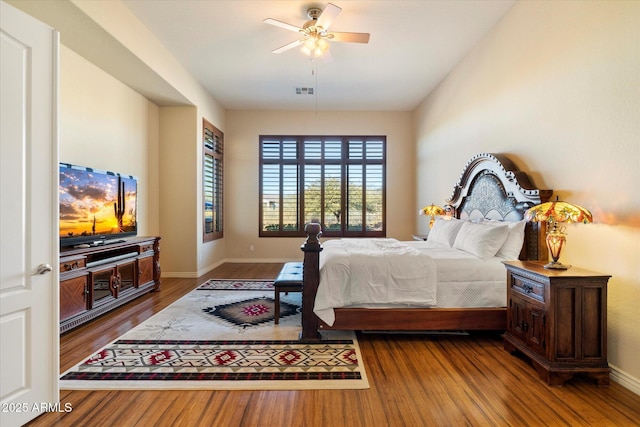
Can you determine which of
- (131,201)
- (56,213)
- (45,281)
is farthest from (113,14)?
(45,281)

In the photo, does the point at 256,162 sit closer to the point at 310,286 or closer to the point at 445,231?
the point at 445,231

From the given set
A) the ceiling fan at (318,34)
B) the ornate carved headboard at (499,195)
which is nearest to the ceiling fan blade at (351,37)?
the ceiling fan at (318,34)

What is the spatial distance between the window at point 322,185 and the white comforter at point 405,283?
427 centimetres

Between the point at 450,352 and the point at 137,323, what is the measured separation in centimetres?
301

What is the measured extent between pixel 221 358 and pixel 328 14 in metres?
3.21

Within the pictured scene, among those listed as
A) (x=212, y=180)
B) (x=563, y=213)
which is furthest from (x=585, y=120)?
(x=212, y=180)

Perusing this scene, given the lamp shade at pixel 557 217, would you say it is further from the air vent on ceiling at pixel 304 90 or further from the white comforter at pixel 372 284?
the air vent on ceiling at pixel 304 90

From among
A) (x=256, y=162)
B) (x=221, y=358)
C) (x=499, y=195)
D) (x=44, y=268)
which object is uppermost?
(x=256, y=162)

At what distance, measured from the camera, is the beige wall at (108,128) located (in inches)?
146

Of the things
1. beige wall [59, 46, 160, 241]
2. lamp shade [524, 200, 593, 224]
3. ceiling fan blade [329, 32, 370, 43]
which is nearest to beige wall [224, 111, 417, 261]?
beige wall [59, 46, 160, 241]

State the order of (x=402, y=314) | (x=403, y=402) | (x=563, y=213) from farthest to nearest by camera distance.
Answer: (x=402, y=314), (x=563, y=213), (x=403, y=402)

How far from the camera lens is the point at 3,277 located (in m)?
1.67

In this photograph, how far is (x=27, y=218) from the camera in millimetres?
1783

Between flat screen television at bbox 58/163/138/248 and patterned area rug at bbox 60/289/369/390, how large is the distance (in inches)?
45.3
